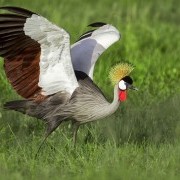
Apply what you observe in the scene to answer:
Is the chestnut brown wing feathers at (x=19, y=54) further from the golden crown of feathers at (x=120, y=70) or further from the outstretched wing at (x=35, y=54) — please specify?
the golden crown of feathers at (x=120, y=70)

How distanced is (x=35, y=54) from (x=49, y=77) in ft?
0.84

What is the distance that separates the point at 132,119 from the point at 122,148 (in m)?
1.13

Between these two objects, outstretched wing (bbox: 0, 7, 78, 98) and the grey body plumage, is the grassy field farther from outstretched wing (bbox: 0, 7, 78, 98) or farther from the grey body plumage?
outstretched wing (bbox: 0, 7, 78, 98)

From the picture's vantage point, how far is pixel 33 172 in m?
5.48

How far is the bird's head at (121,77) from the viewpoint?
6.62 metres

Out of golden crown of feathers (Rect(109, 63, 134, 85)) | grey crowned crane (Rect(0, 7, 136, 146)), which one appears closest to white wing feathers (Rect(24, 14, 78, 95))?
grey crowned crane (Rect(0, 7, 136, 146))

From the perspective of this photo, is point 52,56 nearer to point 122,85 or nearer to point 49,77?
point 49,77

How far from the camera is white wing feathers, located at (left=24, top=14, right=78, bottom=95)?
611cm

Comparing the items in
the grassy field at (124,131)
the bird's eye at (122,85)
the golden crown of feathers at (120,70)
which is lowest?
the grassy field at (124,131)

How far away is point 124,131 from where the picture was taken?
704cm

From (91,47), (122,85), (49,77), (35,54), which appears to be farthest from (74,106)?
(91,47)

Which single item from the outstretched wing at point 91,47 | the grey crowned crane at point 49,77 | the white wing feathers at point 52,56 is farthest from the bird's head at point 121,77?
the outstretched wing at point 91,47

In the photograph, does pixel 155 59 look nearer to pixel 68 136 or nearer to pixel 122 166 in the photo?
pixel 68 136

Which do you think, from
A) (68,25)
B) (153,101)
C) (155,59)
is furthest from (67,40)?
(68,25)
